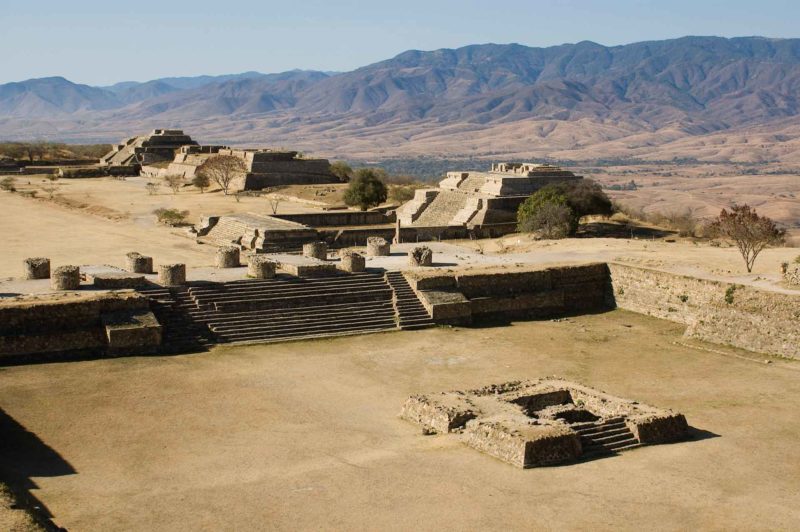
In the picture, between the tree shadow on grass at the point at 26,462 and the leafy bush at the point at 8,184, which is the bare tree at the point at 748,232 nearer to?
the tree shadow on grass at the point at 26,462

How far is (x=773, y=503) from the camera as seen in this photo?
16672 mm

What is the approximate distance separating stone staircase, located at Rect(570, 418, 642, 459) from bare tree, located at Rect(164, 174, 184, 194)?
4714cm

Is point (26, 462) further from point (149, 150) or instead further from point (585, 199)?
point (149, 150)

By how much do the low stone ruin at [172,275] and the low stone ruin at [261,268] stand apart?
2178mm

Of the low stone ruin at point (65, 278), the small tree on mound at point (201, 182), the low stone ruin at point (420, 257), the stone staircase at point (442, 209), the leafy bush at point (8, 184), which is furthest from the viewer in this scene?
the leafy bush at point (8, 184)

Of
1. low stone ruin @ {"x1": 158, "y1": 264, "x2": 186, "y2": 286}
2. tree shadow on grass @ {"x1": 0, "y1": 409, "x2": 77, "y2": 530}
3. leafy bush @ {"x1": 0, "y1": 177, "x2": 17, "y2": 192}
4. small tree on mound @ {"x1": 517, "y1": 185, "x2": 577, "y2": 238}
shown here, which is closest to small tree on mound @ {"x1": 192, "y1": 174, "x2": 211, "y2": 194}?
leafy bush @ {"x1": 0, "y1": 177, "x2": 17, "y2": 192}

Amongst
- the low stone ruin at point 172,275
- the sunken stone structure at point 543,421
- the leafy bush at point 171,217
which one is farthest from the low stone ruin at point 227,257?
the leafy bush at point 171,217

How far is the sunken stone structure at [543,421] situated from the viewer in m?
18.3

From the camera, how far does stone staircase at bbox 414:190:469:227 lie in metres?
47.7

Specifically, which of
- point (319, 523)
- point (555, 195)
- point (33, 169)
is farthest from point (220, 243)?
point (33, 169)

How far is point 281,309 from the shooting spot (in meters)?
28.2

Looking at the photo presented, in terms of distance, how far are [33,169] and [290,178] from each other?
25134 millimetres

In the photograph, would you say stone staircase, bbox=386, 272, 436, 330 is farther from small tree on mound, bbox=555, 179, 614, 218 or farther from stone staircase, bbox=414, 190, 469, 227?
stone staircase, bbox=414, 190, 469, 227

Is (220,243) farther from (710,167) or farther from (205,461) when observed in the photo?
(710,167)
